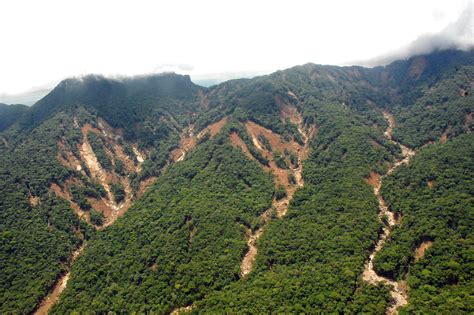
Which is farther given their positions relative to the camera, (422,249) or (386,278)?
(422,249)

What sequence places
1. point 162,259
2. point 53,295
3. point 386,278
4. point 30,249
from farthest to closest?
point 30,249, point 162,259, point 53,295, point 386,278

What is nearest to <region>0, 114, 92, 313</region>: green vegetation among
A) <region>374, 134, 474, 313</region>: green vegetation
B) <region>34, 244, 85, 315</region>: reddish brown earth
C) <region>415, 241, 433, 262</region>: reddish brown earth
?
<region>34, 244, 85, 315</region>: reddish brown earth

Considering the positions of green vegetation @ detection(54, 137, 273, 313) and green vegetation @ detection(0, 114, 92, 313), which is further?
green vegetation @ detection(0, 114, 92, 313)

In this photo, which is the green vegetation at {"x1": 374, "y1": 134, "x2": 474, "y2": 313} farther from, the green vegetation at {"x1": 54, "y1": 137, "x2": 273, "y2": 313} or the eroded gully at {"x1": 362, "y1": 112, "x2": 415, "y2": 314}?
the green vegetation at {"x1": 54, "y1": 137, "x2": 273, "y2": 313}

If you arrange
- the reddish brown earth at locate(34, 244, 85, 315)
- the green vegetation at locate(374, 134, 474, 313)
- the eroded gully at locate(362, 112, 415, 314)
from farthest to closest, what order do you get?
the reddish brown earth at locate(34, 244, 85, 315) → the eroded gully at locate(362, 112, 415, 314) → the green vegetation at locate(374, 134, 474, 313)

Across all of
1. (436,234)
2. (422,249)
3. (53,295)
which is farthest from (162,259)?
(436,234)

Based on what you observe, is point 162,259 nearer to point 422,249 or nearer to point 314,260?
point 314,260

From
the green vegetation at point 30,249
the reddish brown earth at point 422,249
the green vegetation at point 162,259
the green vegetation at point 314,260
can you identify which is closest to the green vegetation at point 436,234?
the reddish brown earth at point 422,249

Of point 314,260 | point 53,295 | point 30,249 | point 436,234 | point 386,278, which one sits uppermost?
point 30,249
